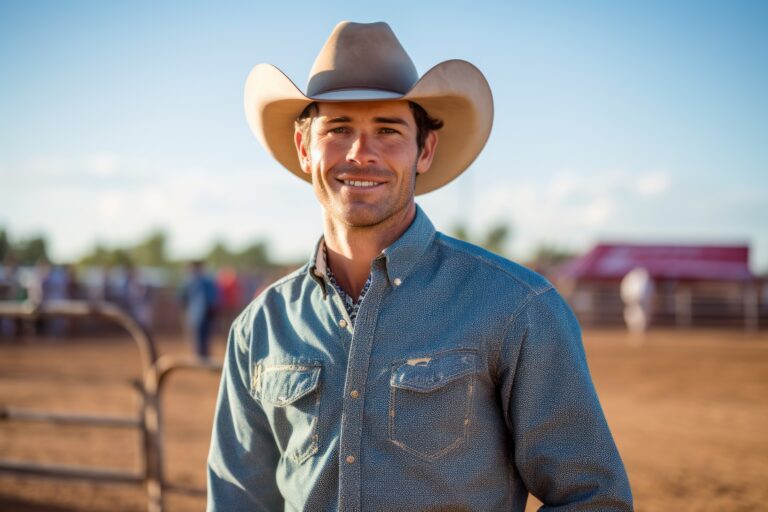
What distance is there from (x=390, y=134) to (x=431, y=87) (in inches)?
6.5

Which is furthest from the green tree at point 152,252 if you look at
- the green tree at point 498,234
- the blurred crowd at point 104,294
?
the blurred crowd at point 104,294

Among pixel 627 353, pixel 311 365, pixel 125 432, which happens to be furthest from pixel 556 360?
pixel 627 353

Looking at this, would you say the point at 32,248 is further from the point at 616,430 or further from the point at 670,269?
the point at 616,430

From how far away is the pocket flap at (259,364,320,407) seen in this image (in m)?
1.81

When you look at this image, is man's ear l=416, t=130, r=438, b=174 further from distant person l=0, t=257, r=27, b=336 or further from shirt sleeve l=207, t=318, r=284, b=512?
distant person l=0, t=257, r=27, b=336

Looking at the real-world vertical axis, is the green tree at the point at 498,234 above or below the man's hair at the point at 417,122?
below

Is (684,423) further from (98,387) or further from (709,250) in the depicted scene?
(709,250)

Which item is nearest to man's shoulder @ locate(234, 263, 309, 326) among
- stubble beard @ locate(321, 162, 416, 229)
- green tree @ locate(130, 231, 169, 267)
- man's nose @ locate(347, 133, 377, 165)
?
stubble beard @ locate(321, 162, 416, 229)

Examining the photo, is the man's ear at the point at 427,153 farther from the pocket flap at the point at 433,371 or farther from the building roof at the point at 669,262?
the building roof at the point at 669,262

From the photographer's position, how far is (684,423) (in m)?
7.73

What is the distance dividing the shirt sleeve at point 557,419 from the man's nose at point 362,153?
21.1 inches

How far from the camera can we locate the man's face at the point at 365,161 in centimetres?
185

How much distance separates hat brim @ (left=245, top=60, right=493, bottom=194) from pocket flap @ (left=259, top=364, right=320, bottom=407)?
0.71 meters

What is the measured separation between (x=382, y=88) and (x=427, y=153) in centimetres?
24
